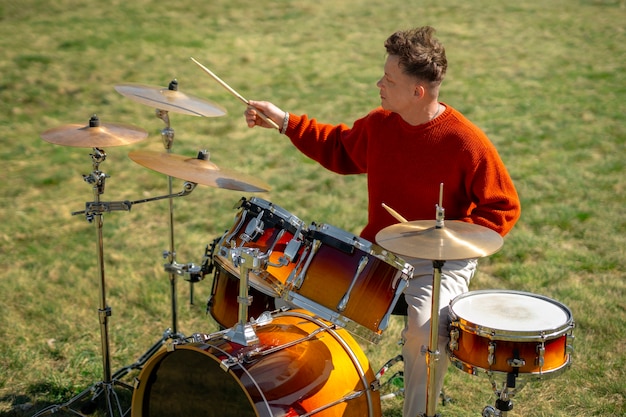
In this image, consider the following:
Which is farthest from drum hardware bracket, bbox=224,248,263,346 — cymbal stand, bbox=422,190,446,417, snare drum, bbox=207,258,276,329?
cymbal stand, bbox=422,190,446,417

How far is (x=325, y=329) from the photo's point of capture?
3.42 meters

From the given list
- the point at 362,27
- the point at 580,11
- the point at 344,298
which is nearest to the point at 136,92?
the point at 344,298

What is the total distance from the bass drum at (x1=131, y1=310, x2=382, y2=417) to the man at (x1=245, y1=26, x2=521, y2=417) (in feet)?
1.15

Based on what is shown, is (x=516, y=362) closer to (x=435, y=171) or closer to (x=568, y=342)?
(x=568, y=342)

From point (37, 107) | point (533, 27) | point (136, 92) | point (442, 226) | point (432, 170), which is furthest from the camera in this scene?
point (533, 27)

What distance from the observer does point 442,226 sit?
121 inches

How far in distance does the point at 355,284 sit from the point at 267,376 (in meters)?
0.53

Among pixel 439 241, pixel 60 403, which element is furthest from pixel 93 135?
pixel 439 241

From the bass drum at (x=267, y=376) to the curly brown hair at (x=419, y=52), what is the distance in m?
1.30

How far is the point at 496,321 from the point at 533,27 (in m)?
11.2

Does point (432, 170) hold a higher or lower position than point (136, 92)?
lower

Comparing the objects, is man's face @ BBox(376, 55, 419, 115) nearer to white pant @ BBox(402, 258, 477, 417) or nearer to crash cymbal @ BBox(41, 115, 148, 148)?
Answer: white pant @ BBox(402, 258, 477, 417)

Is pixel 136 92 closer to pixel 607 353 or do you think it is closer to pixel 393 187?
pixel 393 187

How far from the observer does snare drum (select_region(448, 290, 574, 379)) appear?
3.12m
